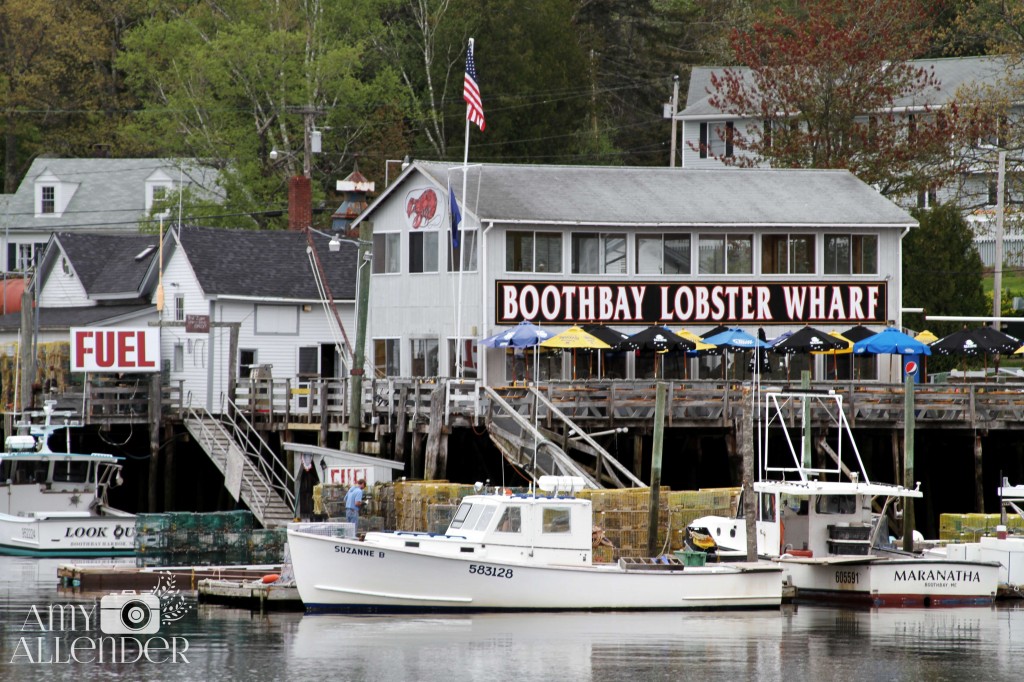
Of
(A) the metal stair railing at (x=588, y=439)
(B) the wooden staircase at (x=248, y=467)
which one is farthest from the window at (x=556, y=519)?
(B) the wooden staircase at (x=248, y=467)

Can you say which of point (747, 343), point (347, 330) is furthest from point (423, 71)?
point (747, 343)

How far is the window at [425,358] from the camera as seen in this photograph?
49.4 metres

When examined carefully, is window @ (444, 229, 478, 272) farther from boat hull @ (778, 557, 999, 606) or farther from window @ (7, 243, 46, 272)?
window @ (7, 243, 46, 272)

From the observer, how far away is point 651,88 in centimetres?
9112

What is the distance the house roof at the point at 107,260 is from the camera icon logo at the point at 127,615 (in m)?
27.7

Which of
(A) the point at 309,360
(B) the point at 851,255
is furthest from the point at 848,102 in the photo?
(A) the point at 309,360

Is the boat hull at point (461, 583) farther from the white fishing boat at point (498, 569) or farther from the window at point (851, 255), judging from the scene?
the window at point (851, 255)

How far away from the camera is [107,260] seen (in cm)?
6194

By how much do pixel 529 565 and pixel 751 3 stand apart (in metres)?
58.0

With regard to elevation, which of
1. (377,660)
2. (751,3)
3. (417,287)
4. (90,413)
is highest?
(751,3)

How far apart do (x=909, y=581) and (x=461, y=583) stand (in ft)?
30.4

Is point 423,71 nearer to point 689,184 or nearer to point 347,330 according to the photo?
point 347,330

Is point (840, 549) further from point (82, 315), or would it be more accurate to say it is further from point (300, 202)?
point (300, 202)

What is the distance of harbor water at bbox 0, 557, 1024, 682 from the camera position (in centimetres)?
2647
